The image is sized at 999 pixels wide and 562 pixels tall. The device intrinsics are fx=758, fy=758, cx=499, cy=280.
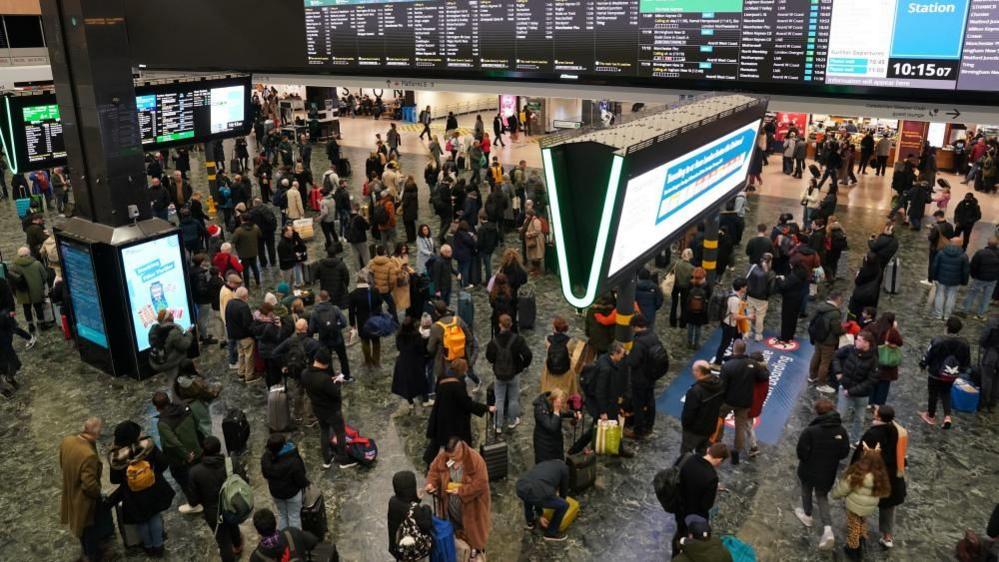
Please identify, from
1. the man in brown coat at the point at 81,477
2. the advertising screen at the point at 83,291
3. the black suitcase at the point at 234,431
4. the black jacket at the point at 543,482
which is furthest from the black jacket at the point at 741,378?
the advertising screen at the point at 83,291

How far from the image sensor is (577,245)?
599 centimetres

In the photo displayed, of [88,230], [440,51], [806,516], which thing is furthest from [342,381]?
[440,51]

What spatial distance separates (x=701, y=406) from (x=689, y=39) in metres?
9.57

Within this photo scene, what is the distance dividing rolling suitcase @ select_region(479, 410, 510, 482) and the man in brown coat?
3605 millimetres

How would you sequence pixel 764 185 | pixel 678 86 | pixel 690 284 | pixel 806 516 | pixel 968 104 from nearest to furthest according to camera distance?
pixel 806 516, pixel 690 284, pixel 968 104, pixel 678 86, pixel 764 185

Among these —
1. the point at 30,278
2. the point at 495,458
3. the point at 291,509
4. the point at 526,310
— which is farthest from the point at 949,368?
the point at 30,278

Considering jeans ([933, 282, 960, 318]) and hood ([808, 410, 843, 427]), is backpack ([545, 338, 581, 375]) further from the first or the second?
jeans ([933, 282, 960, 318])

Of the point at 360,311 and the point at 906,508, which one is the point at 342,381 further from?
the point at 906,508

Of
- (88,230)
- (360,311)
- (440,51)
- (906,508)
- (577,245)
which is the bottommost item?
(906,508)

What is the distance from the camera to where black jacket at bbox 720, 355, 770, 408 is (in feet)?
25.4

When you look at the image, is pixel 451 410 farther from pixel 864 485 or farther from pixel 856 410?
pixel 856 410

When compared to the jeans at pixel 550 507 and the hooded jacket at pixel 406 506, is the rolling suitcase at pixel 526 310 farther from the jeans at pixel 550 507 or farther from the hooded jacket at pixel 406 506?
the hooded jacket at pixel 406 506

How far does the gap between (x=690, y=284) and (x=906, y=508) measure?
182 inches

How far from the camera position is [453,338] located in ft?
28.7
